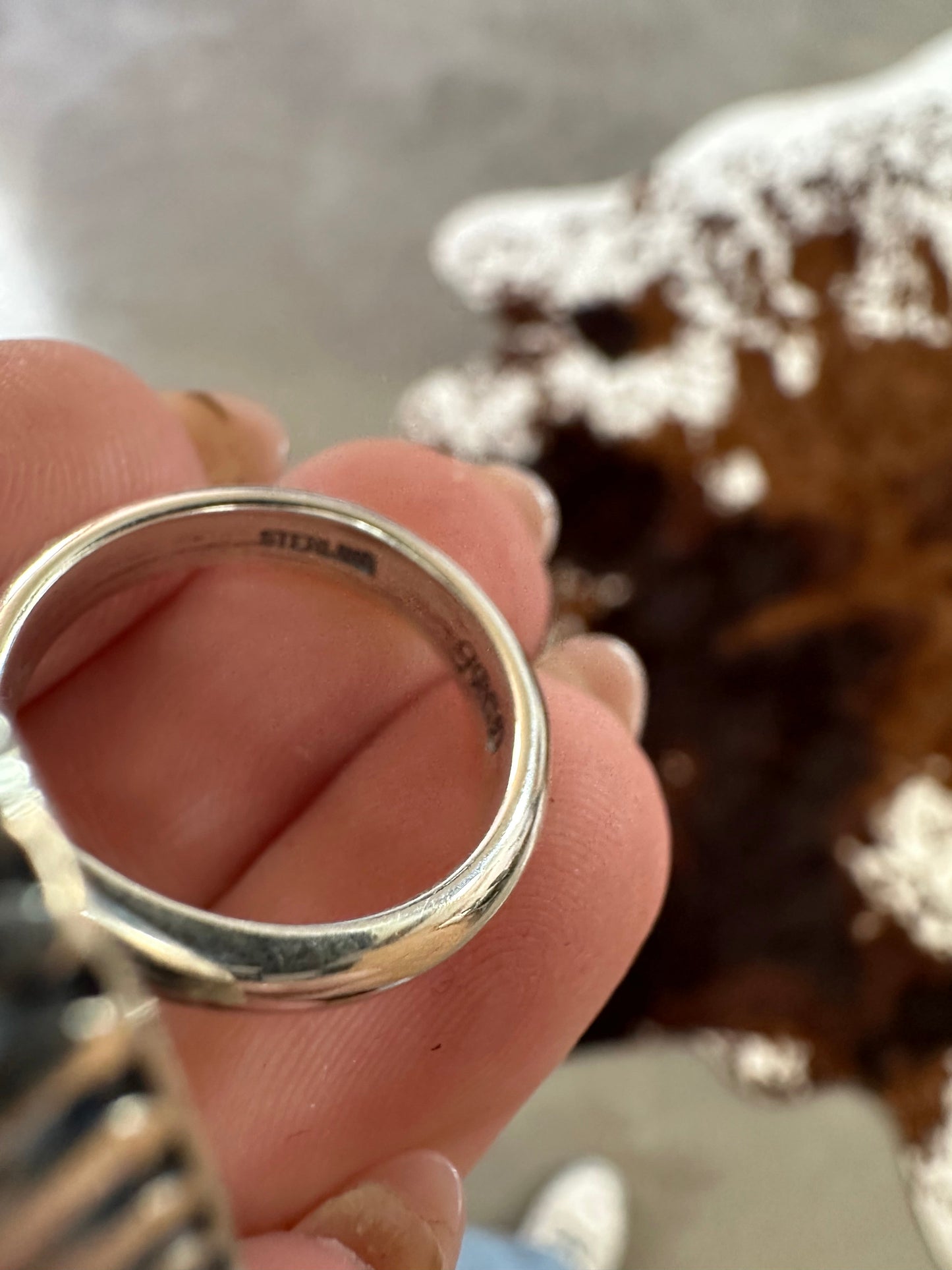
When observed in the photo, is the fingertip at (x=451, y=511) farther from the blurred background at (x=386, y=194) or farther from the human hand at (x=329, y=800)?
the blurred background at (x=386, y=194)

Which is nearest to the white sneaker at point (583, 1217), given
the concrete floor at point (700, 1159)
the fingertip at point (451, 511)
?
the concrete floor at point (700, 1159)

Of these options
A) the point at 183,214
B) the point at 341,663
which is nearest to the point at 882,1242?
the point at 341,663

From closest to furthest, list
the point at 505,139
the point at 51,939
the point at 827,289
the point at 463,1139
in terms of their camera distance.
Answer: the point at 51,939 → the point at 463,1139 → the point at 827,289 → the point at 505,139

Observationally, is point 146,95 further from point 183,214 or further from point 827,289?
point 827,289

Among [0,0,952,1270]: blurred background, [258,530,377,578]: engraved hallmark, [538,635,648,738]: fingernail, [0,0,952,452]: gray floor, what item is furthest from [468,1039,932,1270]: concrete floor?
[0,0,952,452]: gray floor

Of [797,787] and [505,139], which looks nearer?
[797,787]

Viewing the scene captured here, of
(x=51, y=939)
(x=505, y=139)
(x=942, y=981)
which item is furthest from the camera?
(x=505, y=139)

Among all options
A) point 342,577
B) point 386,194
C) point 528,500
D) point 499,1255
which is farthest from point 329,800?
point 386,194

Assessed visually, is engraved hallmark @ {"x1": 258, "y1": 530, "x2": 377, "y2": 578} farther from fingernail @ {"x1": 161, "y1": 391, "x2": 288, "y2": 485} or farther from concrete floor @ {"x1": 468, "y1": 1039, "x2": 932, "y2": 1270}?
concrete floor @ {"x1": 468, "y1": 1039, "x2": 932, "y2": 1270}
